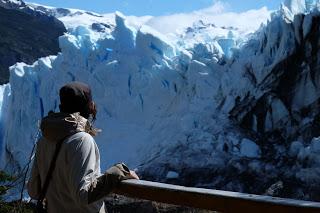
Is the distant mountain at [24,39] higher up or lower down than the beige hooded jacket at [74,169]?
lower down

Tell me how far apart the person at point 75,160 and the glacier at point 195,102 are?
30.0ft

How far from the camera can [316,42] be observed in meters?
13.1

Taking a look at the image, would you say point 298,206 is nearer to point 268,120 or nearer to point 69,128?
point 69,128

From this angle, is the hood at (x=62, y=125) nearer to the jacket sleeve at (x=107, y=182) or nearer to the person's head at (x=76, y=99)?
the person's head at (x=76, y=99)

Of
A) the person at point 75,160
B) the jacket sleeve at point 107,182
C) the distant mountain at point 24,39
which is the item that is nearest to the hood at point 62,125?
the person at point 75,160

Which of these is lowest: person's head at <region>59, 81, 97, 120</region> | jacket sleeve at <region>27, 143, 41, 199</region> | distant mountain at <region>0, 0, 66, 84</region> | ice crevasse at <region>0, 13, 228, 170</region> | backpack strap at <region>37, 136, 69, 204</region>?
distant mountain at <region>0, 0, 66, 84</region>

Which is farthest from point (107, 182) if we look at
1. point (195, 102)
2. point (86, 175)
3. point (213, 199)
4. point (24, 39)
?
point (24, 39)

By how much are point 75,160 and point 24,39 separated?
69.4 m

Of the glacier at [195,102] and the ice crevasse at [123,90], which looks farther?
the ice crevasse at [123,90]

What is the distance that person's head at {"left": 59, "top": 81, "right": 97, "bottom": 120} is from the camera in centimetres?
188

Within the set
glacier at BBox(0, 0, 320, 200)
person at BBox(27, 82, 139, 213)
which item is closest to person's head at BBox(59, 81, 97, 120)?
person at BBox(27, 82, 139, 213)

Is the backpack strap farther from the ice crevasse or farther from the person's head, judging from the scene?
the ice crevasse

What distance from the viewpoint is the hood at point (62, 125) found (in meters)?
1.82

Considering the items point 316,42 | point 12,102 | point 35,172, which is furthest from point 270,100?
point 35,172
